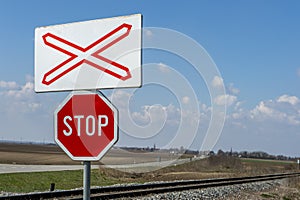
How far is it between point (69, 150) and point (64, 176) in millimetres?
27195

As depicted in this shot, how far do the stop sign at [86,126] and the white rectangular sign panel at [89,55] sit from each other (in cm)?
9

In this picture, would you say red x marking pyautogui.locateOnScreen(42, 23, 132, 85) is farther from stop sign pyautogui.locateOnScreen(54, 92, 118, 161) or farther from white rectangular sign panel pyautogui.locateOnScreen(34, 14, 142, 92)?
stop sign pyautogui.locateOnScreen(54, 92, 118, 161)

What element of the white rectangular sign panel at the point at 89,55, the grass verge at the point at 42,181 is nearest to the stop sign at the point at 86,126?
the white rectangular sign panel at the point at 89,55

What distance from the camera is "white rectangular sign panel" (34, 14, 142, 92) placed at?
9.48ft

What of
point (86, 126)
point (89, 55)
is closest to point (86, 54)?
point (89, 55)

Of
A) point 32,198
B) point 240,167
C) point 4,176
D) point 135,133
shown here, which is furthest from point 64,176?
point 240,167

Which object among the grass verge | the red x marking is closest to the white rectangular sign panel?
the red x marking

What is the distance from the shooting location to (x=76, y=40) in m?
3.09

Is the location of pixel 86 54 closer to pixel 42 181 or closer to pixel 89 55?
pixel 89 55

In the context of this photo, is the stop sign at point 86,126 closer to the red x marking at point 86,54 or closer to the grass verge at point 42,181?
the red x marking at point 86,54

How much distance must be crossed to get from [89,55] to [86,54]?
0.03 metres

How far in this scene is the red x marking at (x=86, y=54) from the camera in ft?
9.59

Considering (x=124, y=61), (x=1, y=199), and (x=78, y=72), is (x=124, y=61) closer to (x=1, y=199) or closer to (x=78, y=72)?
(x=78, y=72)

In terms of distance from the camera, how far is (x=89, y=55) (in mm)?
3002
